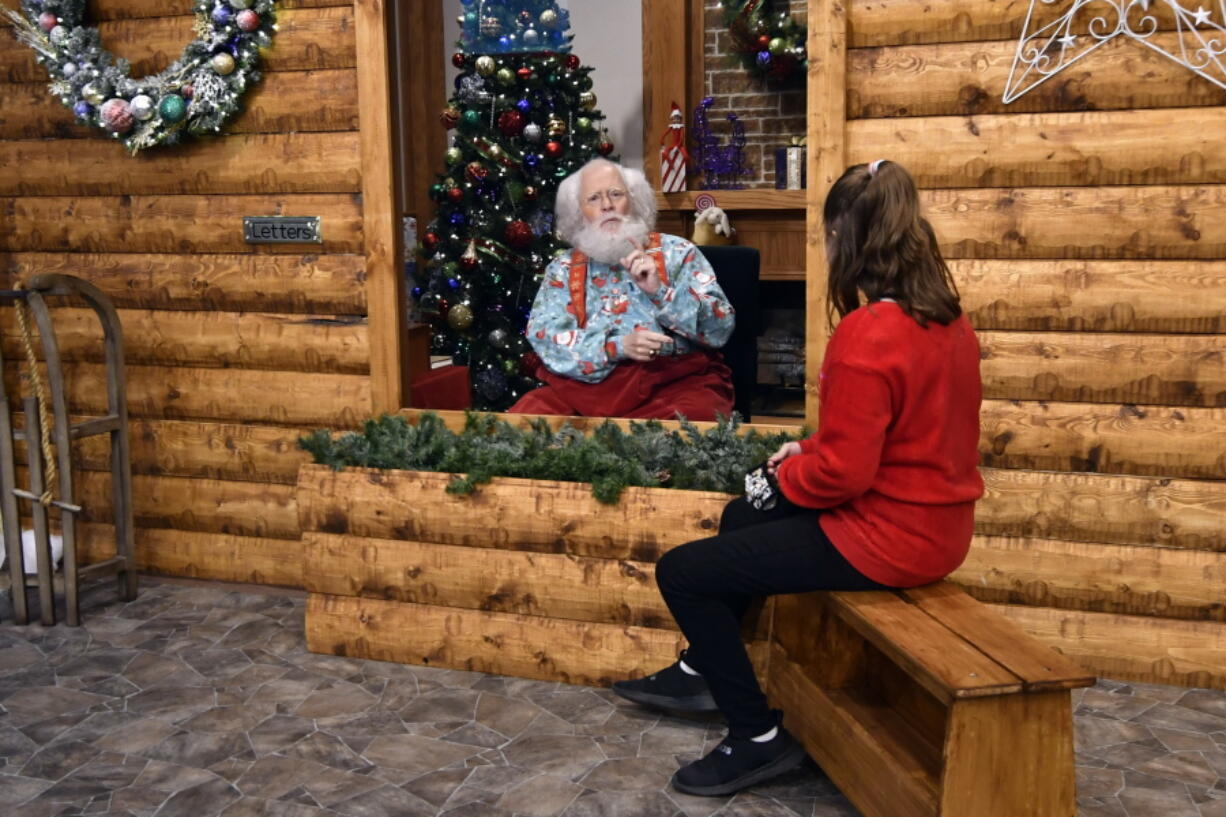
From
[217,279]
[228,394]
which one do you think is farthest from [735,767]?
[217,279]

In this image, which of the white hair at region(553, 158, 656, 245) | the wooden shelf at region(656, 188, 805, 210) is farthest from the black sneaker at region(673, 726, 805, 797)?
the wooden shelf at region(656, 188, 805, 210)

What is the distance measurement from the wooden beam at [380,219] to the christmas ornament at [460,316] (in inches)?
73.2

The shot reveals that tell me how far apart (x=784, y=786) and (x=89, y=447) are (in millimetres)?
3588

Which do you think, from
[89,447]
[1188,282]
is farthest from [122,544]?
[1188,282]

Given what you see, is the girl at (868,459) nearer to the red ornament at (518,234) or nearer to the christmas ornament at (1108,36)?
the christmas ornament at (1108,36)

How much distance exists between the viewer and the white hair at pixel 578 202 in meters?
4.79

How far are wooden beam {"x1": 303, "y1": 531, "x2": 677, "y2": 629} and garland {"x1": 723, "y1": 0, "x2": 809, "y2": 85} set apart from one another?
513cm

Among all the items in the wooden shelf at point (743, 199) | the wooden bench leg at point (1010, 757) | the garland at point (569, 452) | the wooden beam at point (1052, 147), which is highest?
the wooden shelf at point (743, 199)

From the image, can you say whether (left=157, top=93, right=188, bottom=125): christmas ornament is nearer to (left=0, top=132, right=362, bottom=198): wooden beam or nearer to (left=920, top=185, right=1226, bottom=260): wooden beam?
Answer: (left=0, top=132, right=362, bottom=198): wooden beam

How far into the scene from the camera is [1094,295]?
13.1ft

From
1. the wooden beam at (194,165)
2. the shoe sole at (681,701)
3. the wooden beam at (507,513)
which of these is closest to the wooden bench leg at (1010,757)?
the shoe sole at (681,701)

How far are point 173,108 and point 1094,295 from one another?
11.8 feet

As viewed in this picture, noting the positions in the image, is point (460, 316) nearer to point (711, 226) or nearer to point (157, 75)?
point (711, 226)

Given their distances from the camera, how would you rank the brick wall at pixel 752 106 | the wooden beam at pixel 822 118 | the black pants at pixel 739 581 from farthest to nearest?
the brick wall at pixel 752 106, the wooden beam at pixel 822 118, the black pants at pixel 739 581
